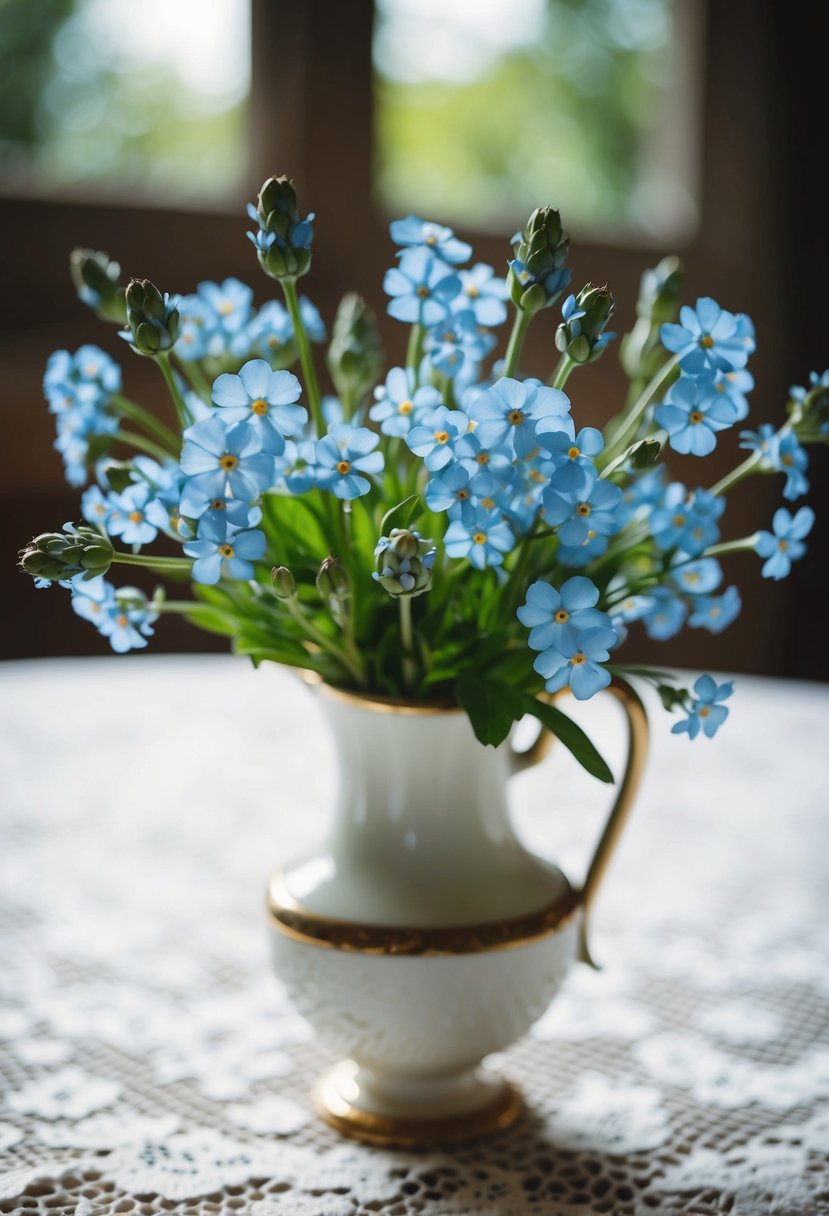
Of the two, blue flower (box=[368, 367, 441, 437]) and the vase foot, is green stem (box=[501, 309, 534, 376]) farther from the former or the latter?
the vase foot

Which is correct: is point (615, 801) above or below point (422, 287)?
below

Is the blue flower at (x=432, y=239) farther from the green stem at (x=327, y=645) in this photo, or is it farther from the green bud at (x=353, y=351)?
the green stem at (x=327, y=645)

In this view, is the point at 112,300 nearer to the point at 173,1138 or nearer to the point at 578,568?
the point at 578,568

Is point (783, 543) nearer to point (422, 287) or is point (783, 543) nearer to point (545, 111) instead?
point (422, 287)

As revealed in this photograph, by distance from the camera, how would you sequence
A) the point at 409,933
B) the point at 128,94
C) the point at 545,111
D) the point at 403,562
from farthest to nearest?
the point at 545,111
the point at 128,94
the point at 409,933
the point at 403,562

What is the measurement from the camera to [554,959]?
0.63m

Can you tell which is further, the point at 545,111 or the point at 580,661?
the point at 545,111

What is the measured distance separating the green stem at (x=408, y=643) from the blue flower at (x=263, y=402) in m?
0.09

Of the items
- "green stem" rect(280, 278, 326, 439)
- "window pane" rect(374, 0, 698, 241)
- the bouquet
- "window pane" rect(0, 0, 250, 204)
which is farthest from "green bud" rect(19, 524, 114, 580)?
"window pane" rect(374, 0, 698, 241)

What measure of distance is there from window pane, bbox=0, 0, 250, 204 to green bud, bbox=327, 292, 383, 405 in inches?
75.6

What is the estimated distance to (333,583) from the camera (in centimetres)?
53

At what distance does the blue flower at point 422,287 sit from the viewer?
589mm

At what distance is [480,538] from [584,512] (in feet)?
0.15

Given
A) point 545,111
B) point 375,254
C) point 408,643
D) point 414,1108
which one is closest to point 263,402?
point 408,643
